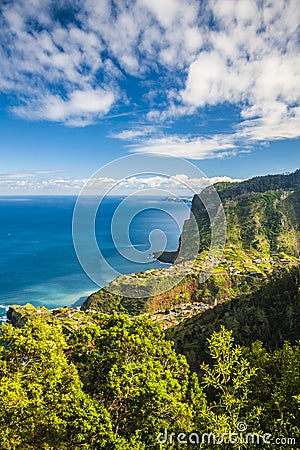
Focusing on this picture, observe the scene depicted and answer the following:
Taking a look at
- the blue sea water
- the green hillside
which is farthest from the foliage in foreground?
the blue sea water

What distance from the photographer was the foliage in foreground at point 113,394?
24.7 ft

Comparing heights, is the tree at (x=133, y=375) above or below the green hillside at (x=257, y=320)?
above

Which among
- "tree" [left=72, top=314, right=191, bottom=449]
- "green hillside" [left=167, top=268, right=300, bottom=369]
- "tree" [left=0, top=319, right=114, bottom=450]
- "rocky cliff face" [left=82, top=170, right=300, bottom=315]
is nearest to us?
"tree" [left=0, top=319, right=114, bottom=450]

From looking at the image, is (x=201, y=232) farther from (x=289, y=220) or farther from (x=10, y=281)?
(x=10, y=281)

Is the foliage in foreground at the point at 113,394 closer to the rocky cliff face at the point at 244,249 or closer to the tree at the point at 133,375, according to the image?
the tree at the point at 133,375

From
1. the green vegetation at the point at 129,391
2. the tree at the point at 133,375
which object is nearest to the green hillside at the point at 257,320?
the green vegetation at the point at 129,391

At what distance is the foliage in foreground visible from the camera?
24.7 ft

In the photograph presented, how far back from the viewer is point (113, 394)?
8.48 meters

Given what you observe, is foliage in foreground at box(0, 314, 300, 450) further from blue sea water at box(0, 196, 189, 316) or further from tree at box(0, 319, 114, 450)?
blue sea water at box(0, 196, 189, 316)

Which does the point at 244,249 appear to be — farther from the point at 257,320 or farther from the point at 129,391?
the point at 129,391

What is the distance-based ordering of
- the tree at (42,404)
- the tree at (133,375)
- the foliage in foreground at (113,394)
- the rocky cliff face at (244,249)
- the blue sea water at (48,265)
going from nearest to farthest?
the tree at (42,404), the foliage in foreground at (113,394), the tree at (133,375), the rocky cliff face at (244,249), the blue sea water at (48,265)

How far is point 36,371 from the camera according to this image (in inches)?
321

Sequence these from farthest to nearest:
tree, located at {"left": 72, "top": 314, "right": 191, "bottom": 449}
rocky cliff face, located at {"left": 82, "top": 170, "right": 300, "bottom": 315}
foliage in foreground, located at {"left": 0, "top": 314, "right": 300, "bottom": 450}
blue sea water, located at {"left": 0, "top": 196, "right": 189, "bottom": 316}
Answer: blue sea water, located at {"left": 0, "top": 196, "right": 189, "bottom": 316}, rocky cliff face, located at {"left": 82, "top": 170, "right": 300, "bottom": 315}, tree, located at {"left": 72, "top": 314, "right": 191, "bottom": 449}, foliage in foreground, located at {"left": 0, "top": 314, "right": 300, "bottom": 450}

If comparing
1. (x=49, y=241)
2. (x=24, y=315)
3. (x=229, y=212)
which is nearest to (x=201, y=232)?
(x=229, y=212)
